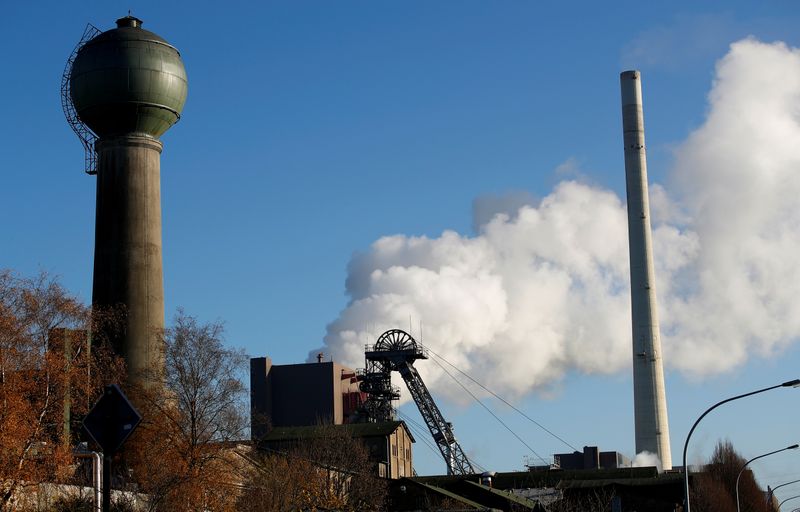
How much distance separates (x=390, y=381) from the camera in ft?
325

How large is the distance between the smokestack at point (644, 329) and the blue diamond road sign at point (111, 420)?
8953 cm

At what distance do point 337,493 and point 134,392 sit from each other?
15.2 m

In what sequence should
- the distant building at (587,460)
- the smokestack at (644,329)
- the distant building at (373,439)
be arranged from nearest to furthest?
1. the distant building at (373,439)
2. the smokestack at (644,329)
3. the distant building at (587,460)

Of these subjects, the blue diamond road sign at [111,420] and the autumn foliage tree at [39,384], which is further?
the autumn foliage tree at [39,384]

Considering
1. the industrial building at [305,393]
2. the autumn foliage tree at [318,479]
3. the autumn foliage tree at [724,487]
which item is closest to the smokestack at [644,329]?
the autumn foliage tree at [724,487]

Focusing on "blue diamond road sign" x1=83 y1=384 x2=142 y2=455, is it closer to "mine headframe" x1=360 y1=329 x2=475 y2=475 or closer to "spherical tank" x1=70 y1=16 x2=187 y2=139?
"spherical tank" x1=70 y1=16 x2=187 y2=139

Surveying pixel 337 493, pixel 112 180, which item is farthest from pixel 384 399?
pixel 112 180

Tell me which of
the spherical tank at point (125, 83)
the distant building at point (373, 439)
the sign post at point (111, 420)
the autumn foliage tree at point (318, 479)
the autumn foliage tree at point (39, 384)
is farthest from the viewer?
the distant building at point (373, 439)

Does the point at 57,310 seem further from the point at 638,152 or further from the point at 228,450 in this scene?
the point at 638,152

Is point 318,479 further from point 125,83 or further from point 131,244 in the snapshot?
point 125,83

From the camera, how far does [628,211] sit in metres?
102

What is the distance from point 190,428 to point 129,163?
1800cm

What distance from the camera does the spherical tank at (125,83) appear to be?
2442 inches

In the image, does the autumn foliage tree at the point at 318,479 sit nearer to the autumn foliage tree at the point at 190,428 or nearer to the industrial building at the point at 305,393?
the autumn foliage tree at the point at 190,428
